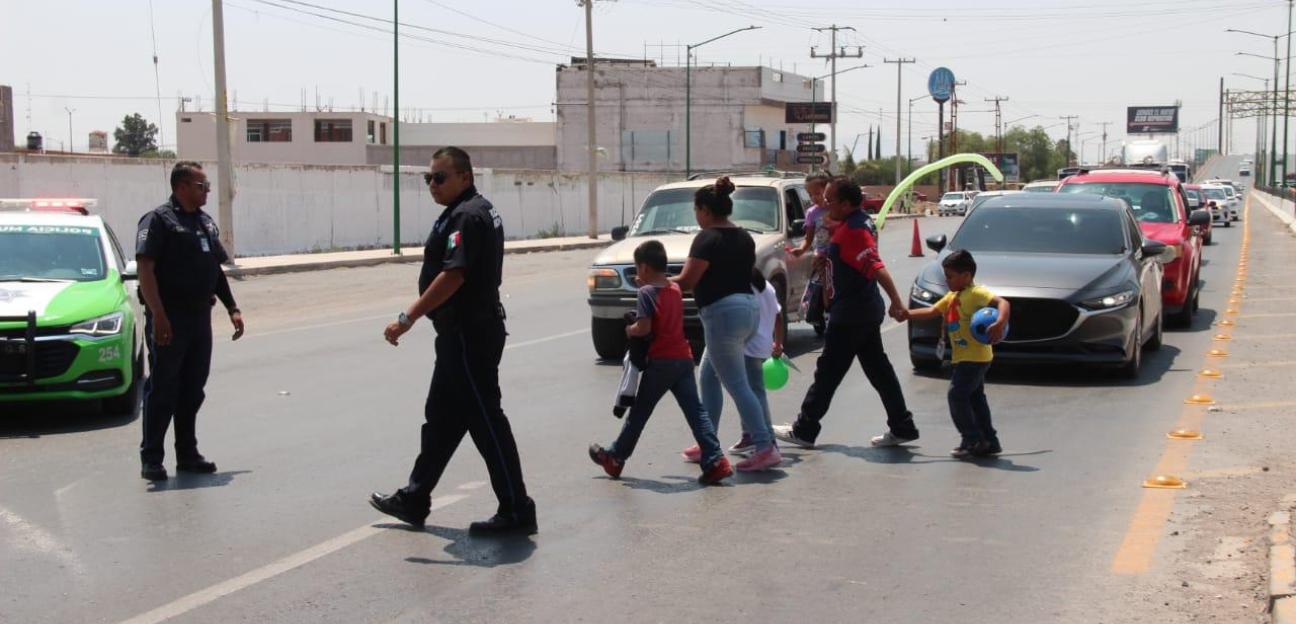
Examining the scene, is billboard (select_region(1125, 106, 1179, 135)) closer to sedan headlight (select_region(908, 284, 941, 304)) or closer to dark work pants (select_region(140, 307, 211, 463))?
sedan headlight (select_region(908, 284, 941, 304))

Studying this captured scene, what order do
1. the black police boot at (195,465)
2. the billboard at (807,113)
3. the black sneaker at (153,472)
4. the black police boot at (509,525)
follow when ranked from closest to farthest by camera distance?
1. the black police boot at (509,525)
2. the black sneaker at (153,472)
3. the black police boot at (195,465)
4. the billboard at (807,113)

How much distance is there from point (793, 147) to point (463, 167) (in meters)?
98.1

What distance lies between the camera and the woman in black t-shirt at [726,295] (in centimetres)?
814

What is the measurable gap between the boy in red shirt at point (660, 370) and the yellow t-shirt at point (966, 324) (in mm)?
1726

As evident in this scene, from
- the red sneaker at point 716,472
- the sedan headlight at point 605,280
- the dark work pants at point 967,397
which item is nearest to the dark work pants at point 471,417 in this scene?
the red sneaker at point 716,472

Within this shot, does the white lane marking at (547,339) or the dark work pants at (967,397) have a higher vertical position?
the dark work pants at (967,397)

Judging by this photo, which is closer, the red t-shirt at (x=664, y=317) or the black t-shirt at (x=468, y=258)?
the black t-shirt at (x=468, y=258)

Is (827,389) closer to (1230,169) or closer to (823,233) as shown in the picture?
(823,233)

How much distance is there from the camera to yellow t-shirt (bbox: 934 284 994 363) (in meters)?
8.76

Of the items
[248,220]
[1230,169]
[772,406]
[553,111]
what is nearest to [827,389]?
[772,406]

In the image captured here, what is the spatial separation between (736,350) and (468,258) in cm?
230

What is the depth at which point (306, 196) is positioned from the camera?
1553 inches

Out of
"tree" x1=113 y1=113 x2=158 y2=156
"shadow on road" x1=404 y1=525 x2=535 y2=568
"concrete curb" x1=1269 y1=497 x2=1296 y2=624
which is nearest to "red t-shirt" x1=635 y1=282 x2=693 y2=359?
"shadow on road" x1=404 y1=525 x2=535 y2=568

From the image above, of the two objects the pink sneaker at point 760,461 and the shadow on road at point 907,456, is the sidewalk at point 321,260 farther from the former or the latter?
the pink sneaker at point 760,461
